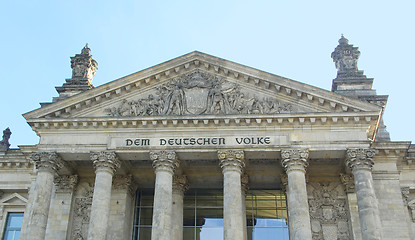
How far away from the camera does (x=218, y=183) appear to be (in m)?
28.2

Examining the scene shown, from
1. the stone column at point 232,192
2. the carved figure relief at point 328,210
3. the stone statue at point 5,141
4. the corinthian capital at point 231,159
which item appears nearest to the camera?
the stone column at point 232,192

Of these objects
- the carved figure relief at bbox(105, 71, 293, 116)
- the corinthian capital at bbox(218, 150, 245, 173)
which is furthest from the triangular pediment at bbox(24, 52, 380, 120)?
the corinthian capital at bbox(218, 150, 245, 173)

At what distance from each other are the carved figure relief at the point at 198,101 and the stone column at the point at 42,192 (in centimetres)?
382

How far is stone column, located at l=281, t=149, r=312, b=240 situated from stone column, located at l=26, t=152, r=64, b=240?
1139 centimetres

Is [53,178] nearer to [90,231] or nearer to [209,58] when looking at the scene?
[90,231]

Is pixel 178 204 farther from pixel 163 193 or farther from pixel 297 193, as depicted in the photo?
pixel 297 193

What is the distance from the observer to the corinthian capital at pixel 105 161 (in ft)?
82.2

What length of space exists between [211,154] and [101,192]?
566 cm

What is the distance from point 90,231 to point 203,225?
6.75 metres

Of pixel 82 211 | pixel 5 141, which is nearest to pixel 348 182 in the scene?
pixel 82 211

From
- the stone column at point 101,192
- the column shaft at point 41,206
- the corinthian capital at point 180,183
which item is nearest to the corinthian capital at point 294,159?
the corinthian capital at point 180,183

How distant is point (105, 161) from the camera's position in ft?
82.4

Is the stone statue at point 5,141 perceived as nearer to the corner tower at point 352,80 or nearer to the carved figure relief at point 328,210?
the carved figure relief at point 328,210

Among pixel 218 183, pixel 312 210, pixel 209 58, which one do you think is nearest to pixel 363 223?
pixel 312 210
